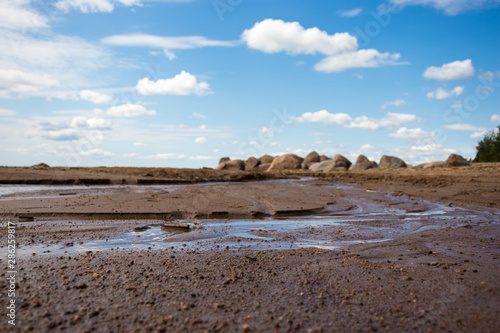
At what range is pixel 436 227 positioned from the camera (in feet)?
20.9

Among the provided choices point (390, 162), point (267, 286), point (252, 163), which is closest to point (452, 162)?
point (390, 162)

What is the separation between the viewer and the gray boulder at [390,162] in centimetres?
2817

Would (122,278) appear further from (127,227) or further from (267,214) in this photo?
(267,214)

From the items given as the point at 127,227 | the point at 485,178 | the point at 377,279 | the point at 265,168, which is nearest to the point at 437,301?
the point at 377,279

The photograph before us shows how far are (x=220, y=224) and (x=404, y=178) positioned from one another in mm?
11834

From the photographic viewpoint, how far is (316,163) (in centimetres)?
2973

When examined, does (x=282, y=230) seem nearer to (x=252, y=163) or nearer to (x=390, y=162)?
(x=390, y=162)

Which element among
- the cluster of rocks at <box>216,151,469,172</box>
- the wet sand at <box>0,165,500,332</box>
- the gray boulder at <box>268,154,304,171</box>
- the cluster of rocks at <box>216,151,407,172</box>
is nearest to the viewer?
the wet sand at <box>0,165,500,332</box>

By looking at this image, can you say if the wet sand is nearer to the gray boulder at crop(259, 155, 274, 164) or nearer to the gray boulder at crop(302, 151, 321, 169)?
the gray boulder at crop(302, 151, 321, 169)

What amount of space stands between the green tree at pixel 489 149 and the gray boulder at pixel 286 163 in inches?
663

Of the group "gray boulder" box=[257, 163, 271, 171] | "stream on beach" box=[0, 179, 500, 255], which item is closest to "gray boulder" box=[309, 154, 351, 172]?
"gray boulder" box=[257, 163, 271, 171]

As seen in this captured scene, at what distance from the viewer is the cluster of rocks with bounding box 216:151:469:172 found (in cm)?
2763

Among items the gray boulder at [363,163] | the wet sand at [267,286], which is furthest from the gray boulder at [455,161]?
the wet sand at [267,286]

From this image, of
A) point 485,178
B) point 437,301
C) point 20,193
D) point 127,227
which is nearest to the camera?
point 437,301
